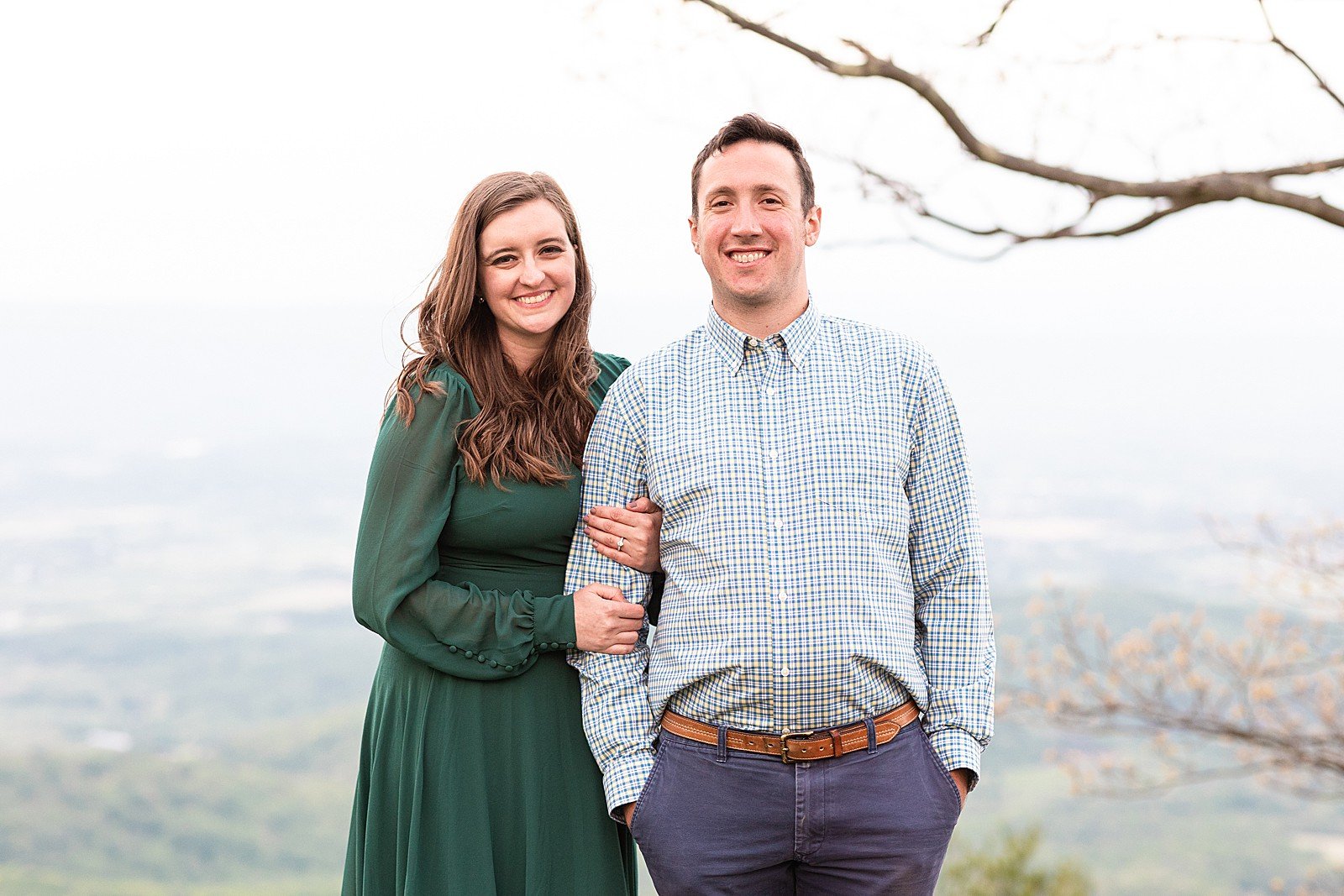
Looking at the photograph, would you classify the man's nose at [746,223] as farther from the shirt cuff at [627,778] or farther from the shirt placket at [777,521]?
the shirt cuff at [627,778]

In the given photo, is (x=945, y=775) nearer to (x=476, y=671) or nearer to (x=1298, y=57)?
(x=476, y=671)

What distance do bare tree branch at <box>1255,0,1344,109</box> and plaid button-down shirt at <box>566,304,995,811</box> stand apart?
1.71 metres

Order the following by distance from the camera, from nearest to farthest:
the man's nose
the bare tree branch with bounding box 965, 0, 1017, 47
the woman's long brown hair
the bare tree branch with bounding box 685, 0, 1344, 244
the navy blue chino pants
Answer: the navy blue chino pants, the man's nose, the woman's long brown hair, the bare tree branch with bounding box 685, 0, 1344, 244, the bare tree branch with bounding box 965, 0, 1017, 47

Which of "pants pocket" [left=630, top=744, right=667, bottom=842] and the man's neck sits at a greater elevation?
the man's neck

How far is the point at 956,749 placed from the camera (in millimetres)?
2143

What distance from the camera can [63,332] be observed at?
75.6 meters

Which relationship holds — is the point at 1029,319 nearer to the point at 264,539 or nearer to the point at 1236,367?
the point at 1236,367

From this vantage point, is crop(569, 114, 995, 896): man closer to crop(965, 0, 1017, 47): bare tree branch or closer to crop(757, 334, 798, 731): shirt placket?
crop(757, 334, 798, 731): shirt placket

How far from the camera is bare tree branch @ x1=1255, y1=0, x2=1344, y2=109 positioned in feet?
10.6

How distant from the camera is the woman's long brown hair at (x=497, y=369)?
2305 millimetres

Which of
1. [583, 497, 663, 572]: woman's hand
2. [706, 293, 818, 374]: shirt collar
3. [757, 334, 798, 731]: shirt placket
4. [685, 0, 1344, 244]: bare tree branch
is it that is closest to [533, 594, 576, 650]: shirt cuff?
[583, 497, 663, 572]: woman's hand

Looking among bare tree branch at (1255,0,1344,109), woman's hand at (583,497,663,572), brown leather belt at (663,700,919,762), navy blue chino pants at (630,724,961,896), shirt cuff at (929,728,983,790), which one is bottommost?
navy blue chino pants at (630,724,961,896)

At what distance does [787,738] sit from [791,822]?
133 mm

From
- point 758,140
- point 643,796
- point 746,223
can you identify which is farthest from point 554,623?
point 758,140
